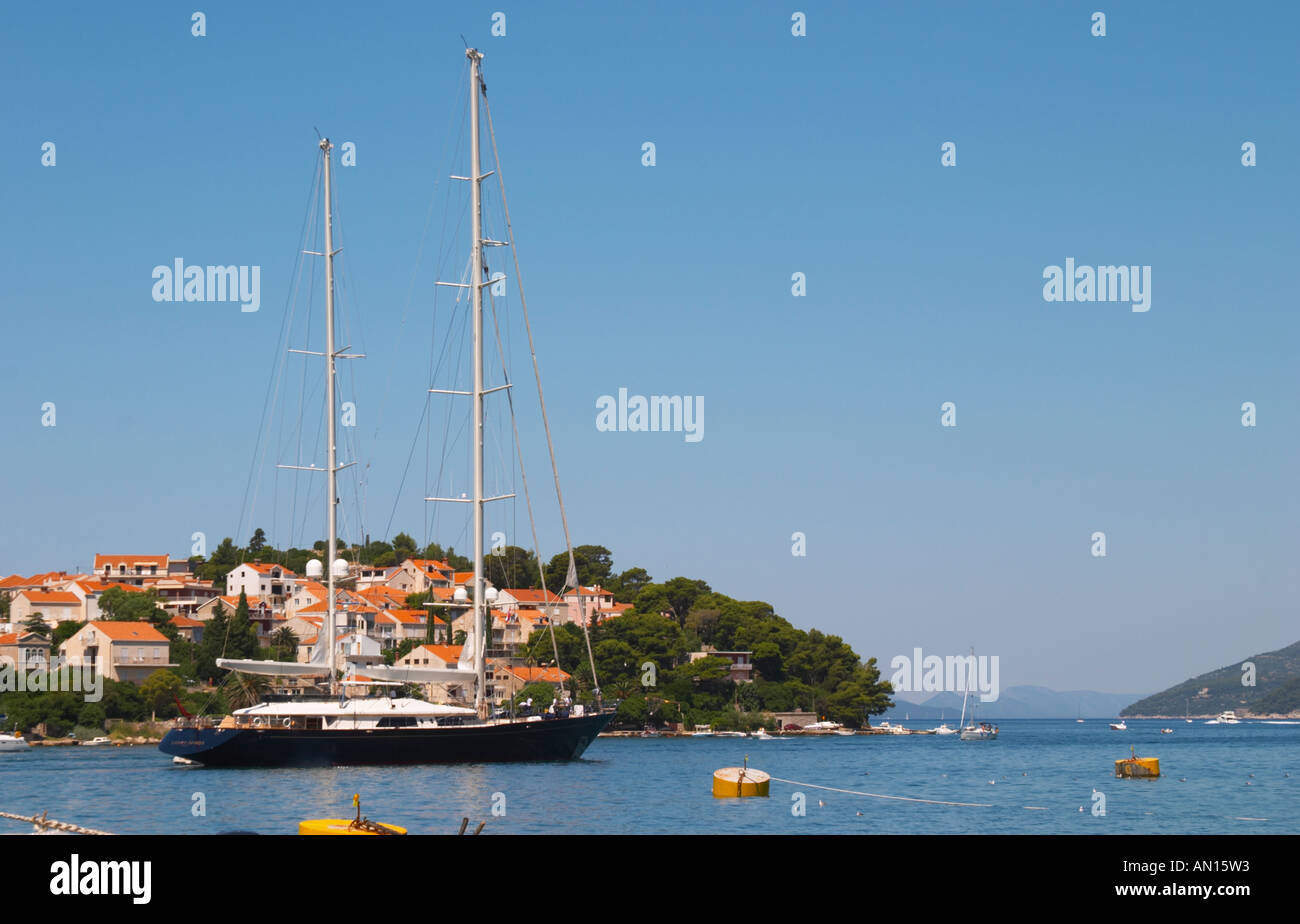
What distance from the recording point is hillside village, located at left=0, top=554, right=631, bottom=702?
114 meters

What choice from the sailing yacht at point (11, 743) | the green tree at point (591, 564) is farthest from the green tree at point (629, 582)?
the sailing yacht at point (11, 743)

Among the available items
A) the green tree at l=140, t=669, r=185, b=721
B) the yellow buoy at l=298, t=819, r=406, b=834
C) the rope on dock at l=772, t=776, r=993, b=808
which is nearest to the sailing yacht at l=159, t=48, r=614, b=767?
the rope on dock at l=772, t=776, r=993, b=808

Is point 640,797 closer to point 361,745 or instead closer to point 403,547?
point 361,745

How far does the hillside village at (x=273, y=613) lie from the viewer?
373ft

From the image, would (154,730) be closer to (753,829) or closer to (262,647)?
(262,647)

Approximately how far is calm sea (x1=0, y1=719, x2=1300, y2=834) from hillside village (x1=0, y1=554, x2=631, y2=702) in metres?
36.9

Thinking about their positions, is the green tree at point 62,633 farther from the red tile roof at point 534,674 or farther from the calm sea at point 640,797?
the calm sea at point 640,797

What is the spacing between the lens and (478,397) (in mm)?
58562

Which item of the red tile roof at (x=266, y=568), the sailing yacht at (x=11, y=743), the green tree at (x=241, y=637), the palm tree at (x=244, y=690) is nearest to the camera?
the sailing yacht at (x=11, y=743)

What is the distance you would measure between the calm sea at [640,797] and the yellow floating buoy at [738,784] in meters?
0.70

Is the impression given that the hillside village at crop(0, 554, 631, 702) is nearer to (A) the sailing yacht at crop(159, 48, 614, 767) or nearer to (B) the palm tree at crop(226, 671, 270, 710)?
(B) the palm tree at crop(226, 671, 270, 710)

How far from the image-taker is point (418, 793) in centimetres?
4491

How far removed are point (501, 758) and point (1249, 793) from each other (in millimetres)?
29478

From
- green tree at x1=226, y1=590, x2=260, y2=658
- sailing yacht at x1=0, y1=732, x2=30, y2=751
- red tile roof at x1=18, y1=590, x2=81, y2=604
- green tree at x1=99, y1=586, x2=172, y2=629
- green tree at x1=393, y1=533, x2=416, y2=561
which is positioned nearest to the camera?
sailing yacht at x1=0, y1=732, x2=30, y2=751
